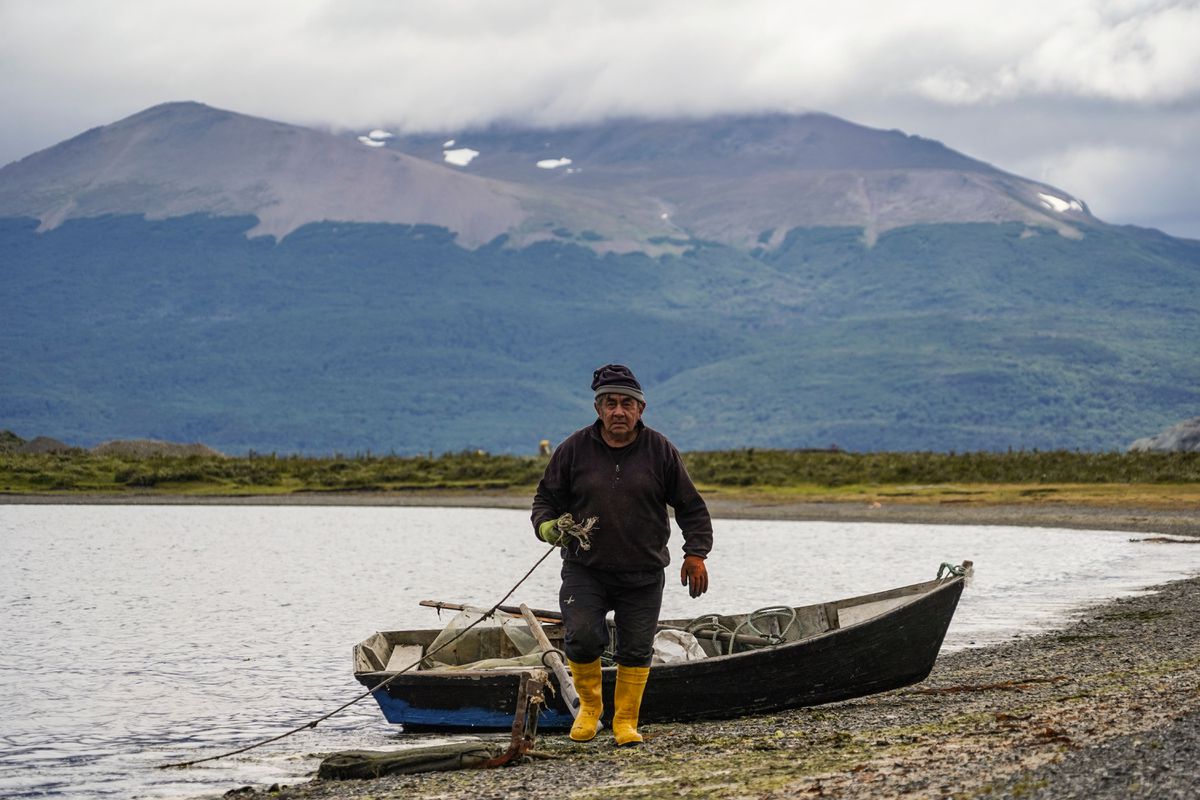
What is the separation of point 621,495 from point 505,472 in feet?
179

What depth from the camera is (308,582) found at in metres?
33.2

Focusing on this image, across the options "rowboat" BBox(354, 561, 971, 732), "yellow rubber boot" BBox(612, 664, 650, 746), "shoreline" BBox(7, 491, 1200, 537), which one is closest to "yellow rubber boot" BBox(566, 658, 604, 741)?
"yellow rubber boot" BBox(612, 664, 650, 746)

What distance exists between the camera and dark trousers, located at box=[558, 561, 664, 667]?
482 inches

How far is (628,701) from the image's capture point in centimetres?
1270

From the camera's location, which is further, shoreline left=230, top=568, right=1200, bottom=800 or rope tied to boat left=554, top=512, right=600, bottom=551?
rope tied to boat left=554, top=512, right=600, bottom=551

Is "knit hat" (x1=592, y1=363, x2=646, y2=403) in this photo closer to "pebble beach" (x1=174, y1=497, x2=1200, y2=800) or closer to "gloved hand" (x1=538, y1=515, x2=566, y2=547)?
"gloved hand" (x1=538, y1=515, x2=566, y2=547)

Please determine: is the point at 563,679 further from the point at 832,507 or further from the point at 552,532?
the point at 832,507

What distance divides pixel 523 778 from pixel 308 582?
22332 mm

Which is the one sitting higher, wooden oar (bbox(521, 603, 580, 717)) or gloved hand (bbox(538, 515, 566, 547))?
gloved hand (bbox(538, 515, 566, 547))

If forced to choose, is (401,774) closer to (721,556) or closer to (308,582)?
(308,582)

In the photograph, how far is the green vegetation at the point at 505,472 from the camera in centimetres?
5750

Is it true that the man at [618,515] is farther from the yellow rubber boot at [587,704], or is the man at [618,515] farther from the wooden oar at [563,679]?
the wooden oar at [563,679]

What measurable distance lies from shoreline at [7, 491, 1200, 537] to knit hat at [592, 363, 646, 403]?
31.7 m

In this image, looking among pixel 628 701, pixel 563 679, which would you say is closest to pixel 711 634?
pixel 563 679
